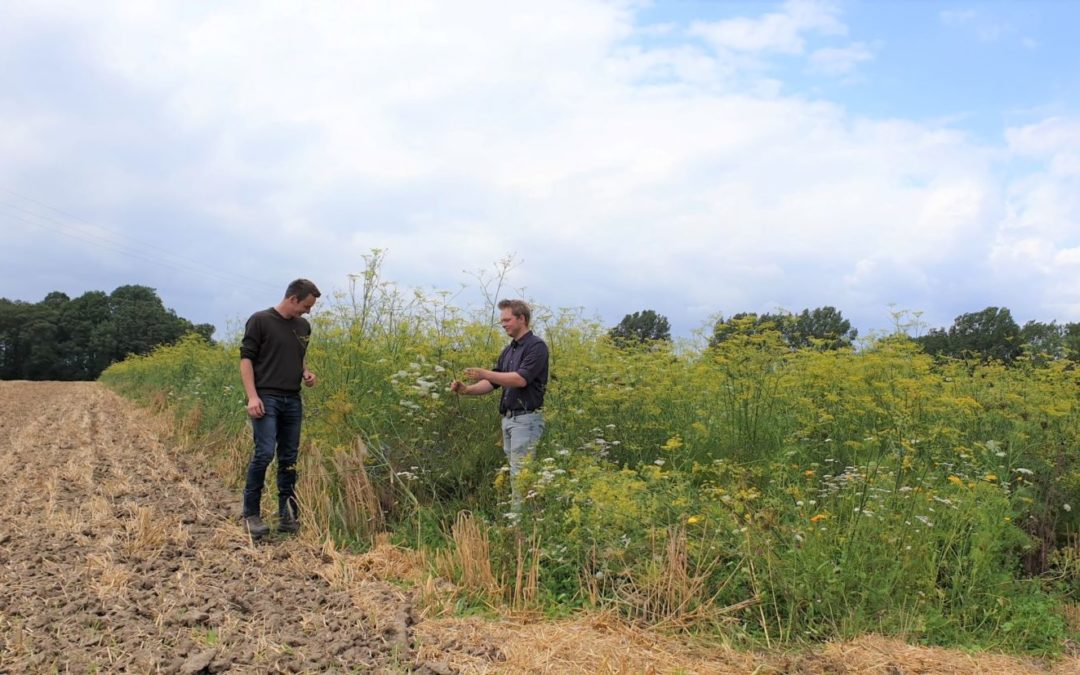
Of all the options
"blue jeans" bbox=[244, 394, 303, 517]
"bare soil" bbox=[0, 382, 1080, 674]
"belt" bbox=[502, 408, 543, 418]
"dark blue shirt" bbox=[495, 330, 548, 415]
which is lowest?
"bare soil" bbox=[0, 382, 1080, 674]

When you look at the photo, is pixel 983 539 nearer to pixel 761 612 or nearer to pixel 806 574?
pixel 806 574

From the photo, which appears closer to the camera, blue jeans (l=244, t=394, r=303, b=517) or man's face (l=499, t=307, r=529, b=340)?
man's face (l=499, t=307, r=529, b=340)

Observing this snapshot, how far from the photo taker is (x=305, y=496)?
5676 millimetres

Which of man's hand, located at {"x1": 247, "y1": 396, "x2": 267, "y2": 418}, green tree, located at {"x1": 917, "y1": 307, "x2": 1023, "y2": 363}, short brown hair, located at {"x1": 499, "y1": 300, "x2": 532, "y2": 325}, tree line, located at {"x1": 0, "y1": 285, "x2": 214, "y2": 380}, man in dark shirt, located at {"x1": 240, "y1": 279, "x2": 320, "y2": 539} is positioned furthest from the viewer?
tree line, located at {"x1": 0, "y1": 285, "x2": 214, "y2": 380}

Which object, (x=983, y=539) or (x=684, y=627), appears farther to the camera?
(x=983, y=539)

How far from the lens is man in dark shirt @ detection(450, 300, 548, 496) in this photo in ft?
16.0

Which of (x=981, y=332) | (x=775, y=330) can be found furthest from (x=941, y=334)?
(x=775, y=330)

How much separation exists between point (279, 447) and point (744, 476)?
11.5ft

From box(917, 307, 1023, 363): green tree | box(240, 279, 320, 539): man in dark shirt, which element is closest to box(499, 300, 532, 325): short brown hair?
box(240, 279, 320, 539): man in dark shirt

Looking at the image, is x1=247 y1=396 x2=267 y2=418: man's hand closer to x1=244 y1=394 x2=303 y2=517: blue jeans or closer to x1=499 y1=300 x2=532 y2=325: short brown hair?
x1=244 y1=394 x2=303 y2=517: blue jeans

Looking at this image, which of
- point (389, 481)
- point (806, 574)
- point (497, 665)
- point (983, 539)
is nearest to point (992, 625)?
point (983, 539)

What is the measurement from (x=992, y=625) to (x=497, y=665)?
2698mm

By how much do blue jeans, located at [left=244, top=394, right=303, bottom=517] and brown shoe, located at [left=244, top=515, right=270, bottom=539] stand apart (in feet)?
0.19

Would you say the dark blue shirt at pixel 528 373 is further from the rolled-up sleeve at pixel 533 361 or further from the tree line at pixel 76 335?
the tree line at pixel 76 335
